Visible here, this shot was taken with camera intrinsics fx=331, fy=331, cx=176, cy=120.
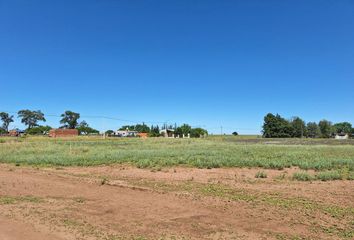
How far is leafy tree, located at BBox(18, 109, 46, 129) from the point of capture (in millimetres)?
169875

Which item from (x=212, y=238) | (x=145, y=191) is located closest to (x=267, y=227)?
(x=212, y=238)

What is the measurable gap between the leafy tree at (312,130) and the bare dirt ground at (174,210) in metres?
152

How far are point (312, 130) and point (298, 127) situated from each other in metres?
12.8

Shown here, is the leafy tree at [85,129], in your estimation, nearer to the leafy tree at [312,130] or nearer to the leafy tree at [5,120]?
the leafy tree at [5,120]

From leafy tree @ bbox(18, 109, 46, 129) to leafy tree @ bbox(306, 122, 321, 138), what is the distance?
13433cm

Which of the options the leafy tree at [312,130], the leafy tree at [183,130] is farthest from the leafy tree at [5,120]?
the leafy tree at [312,130]

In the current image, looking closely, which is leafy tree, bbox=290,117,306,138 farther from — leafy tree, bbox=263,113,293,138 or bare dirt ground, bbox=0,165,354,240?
bare dirt ground, bbox=0,165,354,240

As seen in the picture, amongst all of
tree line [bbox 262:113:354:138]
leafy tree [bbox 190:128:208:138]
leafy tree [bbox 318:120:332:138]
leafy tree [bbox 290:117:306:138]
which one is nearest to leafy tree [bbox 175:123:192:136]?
leafy tree [bbox 190:128:208:138]

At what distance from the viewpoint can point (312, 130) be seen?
155875mm

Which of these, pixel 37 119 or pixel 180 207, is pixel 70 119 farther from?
pixel 180 207

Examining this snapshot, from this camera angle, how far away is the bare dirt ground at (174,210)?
6680mm

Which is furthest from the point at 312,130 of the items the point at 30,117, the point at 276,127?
the point at 30,117

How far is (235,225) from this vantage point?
23.5 feet

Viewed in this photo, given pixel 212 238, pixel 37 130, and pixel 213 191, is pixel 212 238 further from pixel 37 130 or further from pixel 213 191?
pixel 37 130
